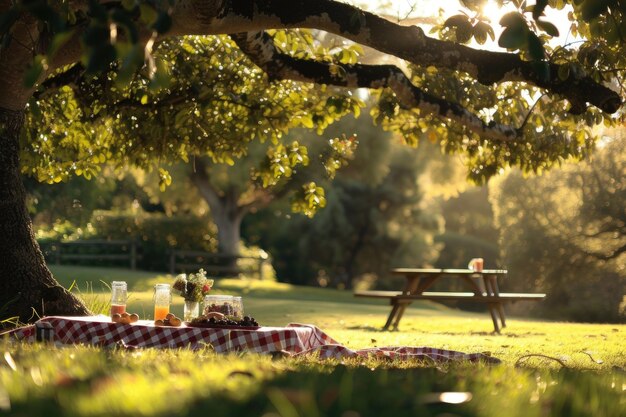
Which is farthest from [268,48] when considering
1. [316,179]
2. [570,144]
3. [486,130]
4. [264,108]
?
[316,179]

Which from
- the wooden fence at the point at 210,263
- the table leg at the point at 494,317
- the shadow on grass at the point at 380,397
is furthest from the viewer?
the wooden fence at the point at 210,263

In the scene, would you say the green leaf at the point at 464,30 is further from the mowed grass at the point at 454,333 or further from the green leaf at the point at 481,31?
the mowed grass at the point at 454,333

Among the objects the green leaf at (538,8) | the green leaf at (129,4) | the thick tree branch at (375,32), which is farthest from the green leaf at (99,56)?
the thick tree branch at (375,32)

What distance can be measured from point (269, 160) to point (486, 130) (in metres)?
3.41

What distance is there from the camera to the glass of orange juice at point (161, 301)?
900 cm

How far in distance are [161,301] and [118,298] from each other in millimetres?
425

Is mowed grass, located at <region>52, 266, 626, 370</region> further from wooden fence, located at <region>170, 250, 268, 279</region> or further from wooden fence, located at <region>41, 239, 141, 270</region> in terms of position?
wooden fence, located at <region>170, 250, 268, 279</region>

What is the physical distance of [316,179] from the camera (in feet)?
131

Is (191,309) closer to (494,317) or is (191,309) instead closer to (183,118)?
(183,118)

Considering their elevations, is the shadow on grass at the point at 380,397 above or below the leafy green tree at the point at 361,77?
below

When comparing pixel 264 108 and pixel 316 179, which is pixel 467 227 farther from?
pixel 264 108

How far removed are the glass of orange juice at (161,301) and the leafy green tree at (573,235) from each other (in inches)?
1079

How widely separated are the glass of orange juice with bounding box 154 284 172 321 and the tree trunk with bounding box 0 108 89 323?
5.45 feet

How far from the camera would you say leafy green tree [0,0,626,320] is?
28.4 feet
